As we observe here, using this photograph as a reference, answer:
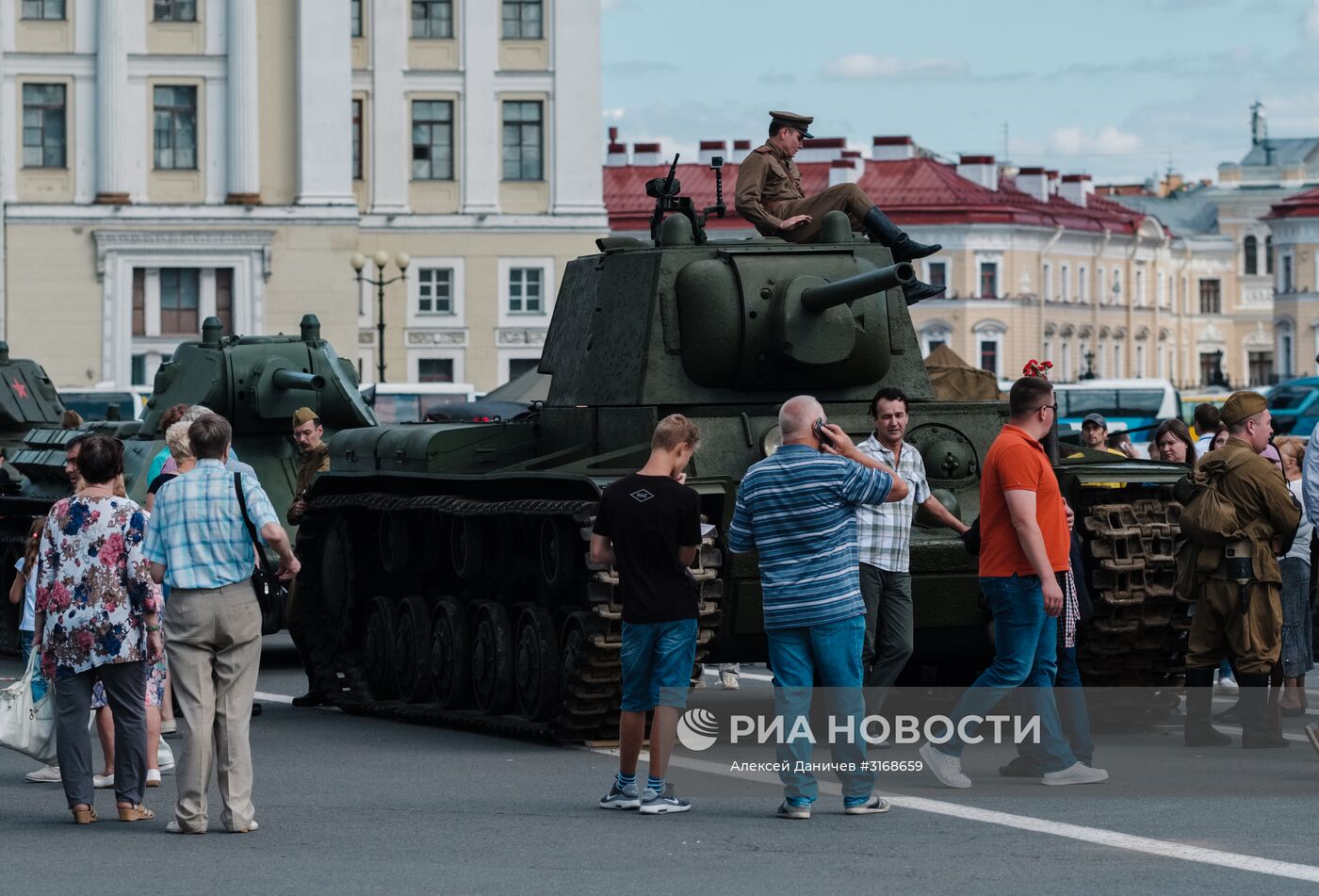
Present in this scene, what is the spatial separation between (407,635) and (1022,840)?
21.8ft

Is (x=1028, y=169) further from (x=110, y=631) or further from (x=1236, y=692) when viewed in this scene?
(x=110, y=631)

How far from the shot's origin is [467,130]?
231 feet

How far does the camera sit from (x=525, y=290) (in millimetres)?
71500

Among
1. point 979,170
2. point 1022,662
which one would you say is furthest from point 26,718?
point 979,170

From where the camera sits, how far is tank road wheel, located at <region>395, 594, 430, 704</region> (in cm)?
1568

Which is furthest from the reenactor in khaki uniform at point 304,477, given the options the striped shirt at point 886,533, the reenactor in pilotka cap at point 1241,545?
the reenactor in pilotka cap at point 1241,545

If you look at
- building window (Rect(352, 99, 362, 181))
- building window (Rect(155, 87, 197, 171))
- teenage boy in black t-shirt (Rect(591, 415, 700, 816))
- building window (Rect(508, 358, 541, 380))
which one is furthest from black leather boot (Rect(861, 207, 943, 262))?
building window (Rect(508, 358, 541, 380))

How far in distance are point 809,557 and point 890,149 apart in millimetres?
90789

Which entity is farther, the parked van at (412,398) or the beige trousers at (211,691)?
the parked van at (412,398)

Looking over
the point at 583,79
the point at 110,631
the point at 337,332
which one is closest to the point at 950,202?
the point at 583,79

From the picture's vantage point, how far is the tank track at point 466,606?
13.1 m

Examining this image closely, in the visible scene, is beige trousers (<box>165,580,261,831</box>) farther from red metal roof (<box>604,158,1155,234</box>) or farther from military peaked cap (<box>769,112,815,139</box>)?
red metal roof (<box>604,158,1155,234</box>)

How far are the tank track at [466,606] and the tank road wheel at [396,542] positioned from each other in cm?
1

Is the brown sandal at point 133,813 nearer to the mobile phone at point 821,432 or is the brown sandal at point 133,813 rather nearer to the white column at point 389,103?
the mobile phone at point 821,432
